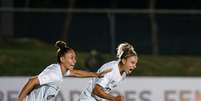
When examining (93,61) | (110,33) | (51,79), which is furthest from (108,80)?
(110,33)

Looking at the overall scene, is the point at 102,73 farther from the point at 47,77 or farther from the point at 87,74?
the point at 47,77

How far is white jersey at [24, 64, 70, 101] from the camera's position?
345 inches

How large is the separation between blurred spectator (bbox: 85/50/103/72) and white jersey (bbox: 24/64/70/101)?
6570 mm

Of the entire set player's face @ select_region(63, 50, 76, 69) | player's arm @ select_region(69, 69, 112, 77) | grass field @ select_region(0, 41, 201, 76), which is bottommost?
grass field @ select_region(0, 41, 201, 76)

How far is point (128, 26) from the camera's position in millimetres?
17641

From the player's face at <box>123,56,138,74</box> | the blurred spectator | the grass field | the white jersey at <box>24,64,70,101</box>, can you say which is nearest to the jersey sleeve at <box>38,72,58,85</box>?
the white jersey at <box>24,64,70,101</box>

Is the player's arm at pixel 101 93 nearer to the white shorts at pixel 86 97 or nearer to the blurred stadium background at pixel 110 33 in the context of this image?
the white shorts at pixel 86 97

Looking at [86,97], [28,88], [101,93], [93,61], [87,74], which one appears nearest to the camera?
[28,88]

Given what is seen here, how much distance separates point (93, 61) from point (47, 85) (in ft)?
23.7

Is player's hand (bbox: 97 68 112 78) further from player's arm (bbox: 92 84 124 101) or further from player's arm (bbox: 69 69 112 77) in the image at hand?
player's arm (bbox: 92 84 124 101)

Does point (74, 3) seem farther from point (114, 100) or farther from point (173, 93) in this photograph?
point (114, 100)

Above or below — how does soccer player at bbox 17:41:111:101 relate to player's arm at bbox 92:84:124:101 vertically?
above

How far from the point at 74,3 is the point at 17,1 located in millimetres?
1243

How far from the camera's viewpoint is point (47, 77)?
882 centimetres
